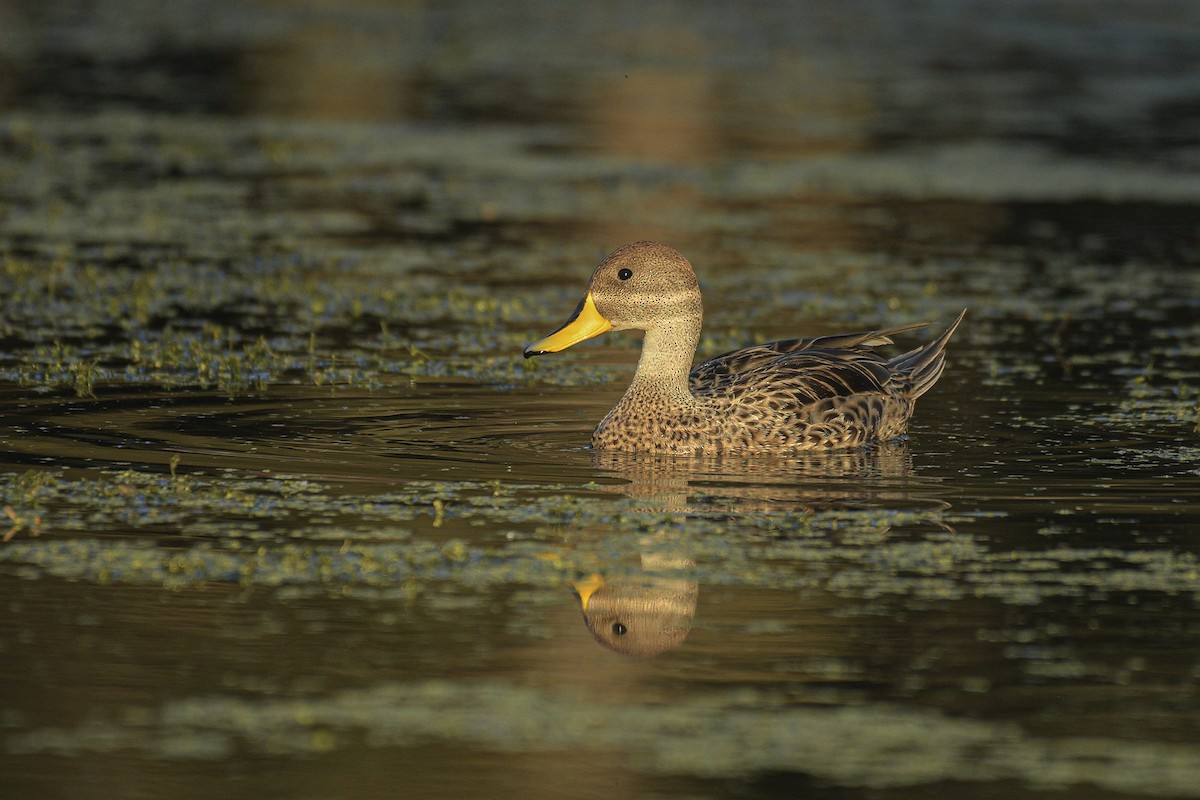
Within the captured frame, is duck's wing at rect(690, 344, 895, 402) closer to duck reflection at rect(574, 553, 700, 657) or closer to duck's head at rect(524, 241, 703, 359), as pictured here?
duck's head at rect(524, 241, 703, 359)

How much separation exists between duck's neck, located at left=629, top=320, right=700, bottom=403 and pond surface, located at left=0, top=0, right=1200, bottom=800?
499 mm

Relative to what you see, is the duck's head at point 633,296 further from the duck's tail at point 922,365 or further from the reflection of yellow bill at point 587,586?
the reflection of yellow bill at point 587,586

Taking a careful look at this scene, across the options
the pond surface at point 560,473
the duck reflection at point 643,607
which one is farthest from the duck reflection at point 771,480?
the duck reflection at point 643,607

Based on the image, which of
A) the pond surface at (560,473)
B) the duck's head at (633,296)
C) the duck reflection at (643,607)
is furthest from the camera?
the duck's head at (633,296)

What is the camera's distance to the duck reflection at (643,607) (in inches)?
300

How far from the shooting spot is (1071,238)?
18.9 meters

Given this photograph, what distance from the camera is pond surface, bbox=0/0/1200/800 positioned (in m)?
6.66

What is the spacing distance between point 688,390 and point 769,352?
29.4 inches

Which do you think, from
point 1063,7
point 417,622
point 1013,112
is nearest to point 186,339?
point 417,622

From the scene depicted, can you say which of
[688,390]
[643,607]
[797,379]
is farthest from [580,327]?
[643,607]

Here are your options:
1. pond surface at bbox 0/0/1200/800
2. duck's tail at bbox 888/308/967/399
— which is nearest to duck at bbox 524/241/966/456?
pond surface at bbox 0/0/1200/800

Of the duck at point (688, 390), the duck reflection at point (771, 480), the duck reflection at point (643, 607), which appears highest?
the duck at point (688, 390)

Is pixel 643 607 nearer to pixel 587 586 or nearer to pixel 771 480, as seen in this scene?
pixel 587 586

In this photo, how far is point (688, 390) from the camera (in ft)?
37.4
